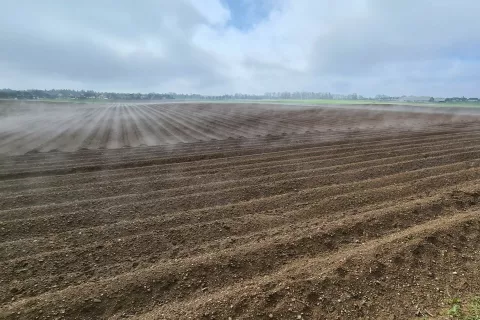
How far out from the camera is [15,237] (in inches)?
213

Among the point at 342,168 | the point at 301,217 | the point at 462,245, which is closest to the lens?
the point at 462,245

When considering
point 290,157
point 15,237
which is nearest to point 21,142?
point 15,237

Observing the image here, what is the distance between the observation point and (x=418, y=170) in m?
9.05

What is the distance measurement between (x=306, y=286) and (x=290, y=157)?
7.93m

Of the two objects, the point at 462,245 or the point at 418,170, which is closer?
the point at 462,245

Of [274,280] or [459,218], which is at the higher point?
[459,218]

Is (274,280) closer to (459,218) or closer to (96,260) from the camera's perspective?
(96,260)

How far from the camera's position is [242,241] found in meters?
5.16

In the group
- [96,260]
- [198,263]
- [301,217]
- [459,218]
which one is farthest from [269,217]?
[459,218]

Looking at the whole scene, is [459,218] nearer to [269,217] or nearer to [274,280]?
[269,217]

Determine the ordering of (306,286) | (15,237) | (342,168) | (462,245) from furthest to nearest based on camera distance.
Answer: (342,168), (15,237), (462,245), (306,286)

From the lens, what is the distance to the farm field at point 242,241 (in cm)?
372

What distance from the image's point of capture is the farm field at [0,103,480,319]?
3719 millimetres

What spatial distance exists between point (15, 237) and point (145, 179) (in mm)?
3829
